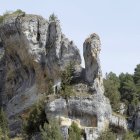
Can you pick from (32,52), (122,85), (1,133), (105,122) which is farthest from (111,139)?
(122,85)

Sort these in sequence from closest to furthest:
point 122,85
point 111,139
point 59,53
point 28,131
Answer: point 111,139 < point 28,131 < point 59,53 < point 122,85

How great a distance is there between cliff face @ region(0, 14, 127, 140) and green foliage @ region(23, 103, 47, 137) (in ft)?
4.35

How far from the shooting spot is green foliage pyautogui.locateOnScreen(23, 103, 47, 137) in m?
68.2

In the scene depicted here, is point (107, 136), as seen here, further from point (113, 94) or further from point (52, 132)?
point (113, 94)

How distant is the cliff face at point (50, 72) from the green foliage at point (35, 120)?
4.35 feet

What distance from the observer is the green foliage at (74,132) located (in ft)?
205

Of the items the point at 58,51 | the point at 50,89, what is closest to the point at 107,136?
the point at 50,89

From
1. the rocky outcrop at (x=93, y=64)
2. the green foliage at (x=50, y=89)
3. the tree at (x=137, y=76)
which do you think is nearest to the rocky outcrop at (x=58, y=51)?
the green foliage at (x=50, y=89)

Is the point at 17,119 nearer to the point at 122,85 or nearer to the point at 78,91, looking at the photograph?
the point at 78,91

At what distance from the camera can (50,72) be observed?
72.6 metres

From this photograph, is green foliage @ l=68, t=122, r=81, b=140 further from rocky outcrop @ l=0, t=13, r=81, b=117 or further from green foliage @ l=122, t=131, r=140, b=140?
rocky outcrop @ l=0, t=13, r=81, b=117

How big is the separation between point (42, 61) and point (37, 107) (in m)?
6.12

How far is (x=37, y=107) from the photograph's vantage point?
69375 mm

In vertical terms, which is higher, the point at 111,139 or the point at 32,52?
the point at 32,52
